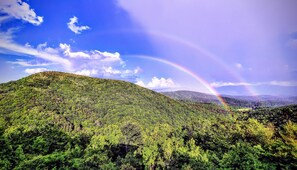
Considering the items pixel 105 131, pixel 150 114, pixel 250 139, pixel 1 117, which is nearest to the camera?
pixel 250 139

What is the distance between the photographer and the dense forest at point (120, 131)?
885 inches

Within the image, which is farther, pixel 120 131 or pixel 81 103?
pixel 81 103

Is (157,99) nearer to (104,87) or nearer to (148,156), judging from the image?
(104,87)

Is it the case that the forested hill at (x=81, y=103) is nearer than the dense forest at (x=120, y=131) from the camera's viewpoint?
No

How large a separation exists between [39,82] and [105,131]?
1415 inches

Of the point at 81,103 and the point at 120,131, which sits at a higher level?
the point at 81,103

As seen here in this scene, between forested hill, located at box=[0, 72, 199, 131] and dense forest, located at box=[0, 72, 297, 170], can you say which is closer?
dense forest, located at box=[0, 72, 297, 170]

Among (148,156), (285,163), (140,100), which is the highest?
(140,100)

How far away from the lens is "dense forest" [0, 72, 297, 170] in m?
22.5

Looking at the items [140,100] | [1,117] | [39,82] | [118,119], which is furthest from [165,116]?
[1,117]

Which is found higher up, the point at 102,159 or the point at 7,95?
the point at 7,95

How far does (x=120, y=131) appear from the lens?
6444 centimetres

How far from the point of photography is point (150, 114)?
8775 cm

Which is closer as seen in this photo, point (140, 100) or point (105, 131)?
point (105, 131)
